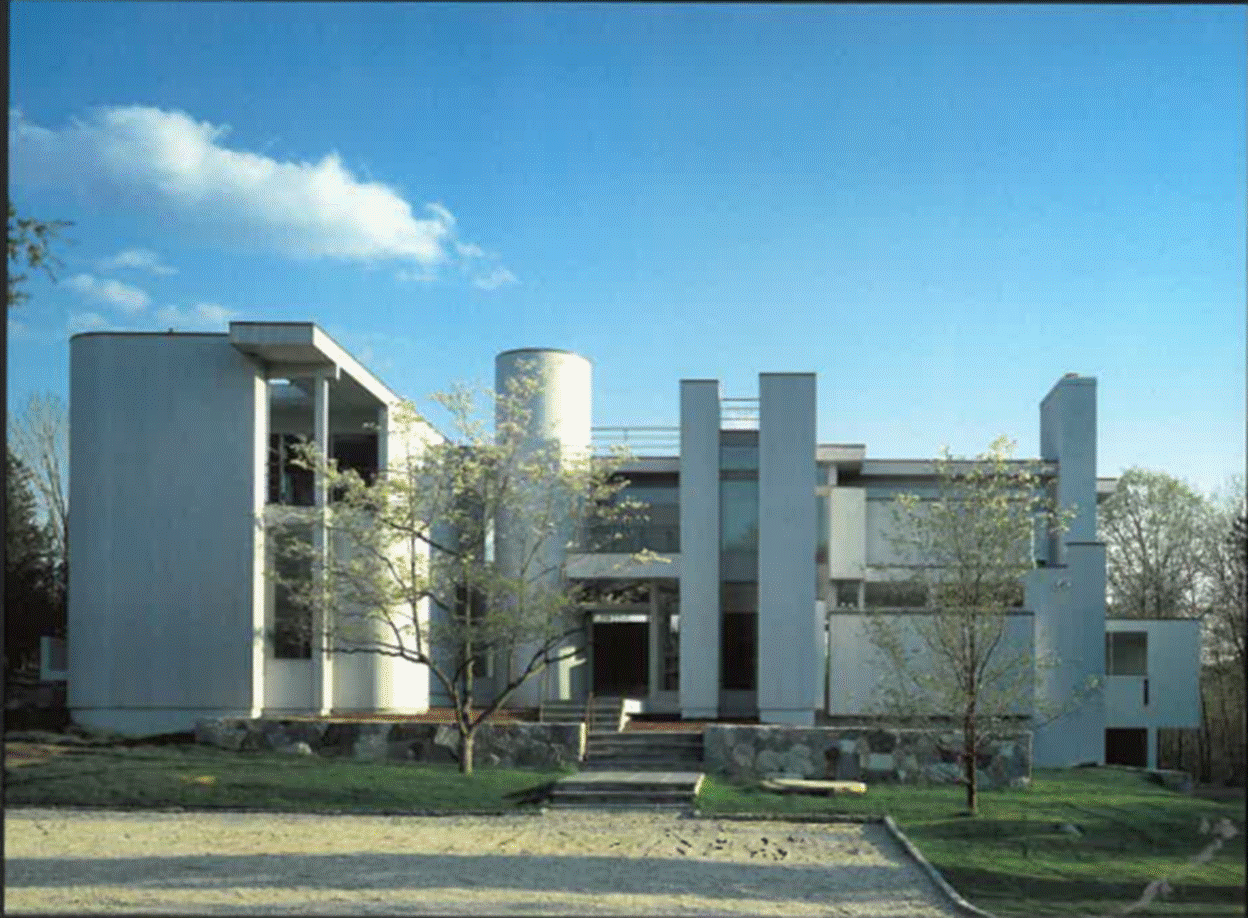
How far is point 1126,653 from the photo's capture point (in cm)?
2372

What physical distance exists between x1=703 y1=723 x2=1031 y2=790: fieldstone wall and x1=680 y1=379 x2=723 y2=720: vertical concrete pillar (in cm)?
371

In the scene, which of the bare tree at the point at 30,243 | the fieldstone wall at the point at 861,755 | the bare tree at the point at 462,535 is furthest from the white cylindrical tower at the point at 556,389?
the bare tree at the point at 30,243

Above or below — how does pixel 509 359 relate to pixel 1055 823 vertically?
above

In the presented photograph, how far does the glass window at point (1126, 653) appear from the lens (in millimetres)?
23516

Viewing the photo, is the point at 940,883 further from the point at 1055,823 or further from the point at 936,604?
the point at 936,604

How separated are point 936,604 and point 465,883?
7041 mm

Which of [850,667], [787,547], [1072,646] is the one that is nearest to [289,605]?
[787,547]

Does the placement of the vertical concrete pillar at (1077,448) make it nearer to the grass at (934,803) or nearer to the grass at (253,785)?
the grass at (934,803)

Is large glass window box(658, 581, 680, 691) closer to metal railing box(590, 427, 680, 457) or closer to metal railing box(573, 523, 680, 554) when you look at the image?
metal railing box(573, 523, 680, 554)

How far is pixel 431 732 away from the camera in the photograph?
18.3 metres

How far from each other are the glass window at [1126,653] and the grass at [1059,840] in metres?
6.07

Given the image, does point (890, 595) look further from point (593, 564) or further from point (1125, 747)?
point (593, 564)

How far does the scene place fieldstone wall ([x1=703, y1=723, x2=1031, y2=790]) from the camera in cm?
1673

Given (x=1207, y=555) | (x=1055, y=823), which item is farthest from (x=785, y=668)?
(x=1207, y=555)
